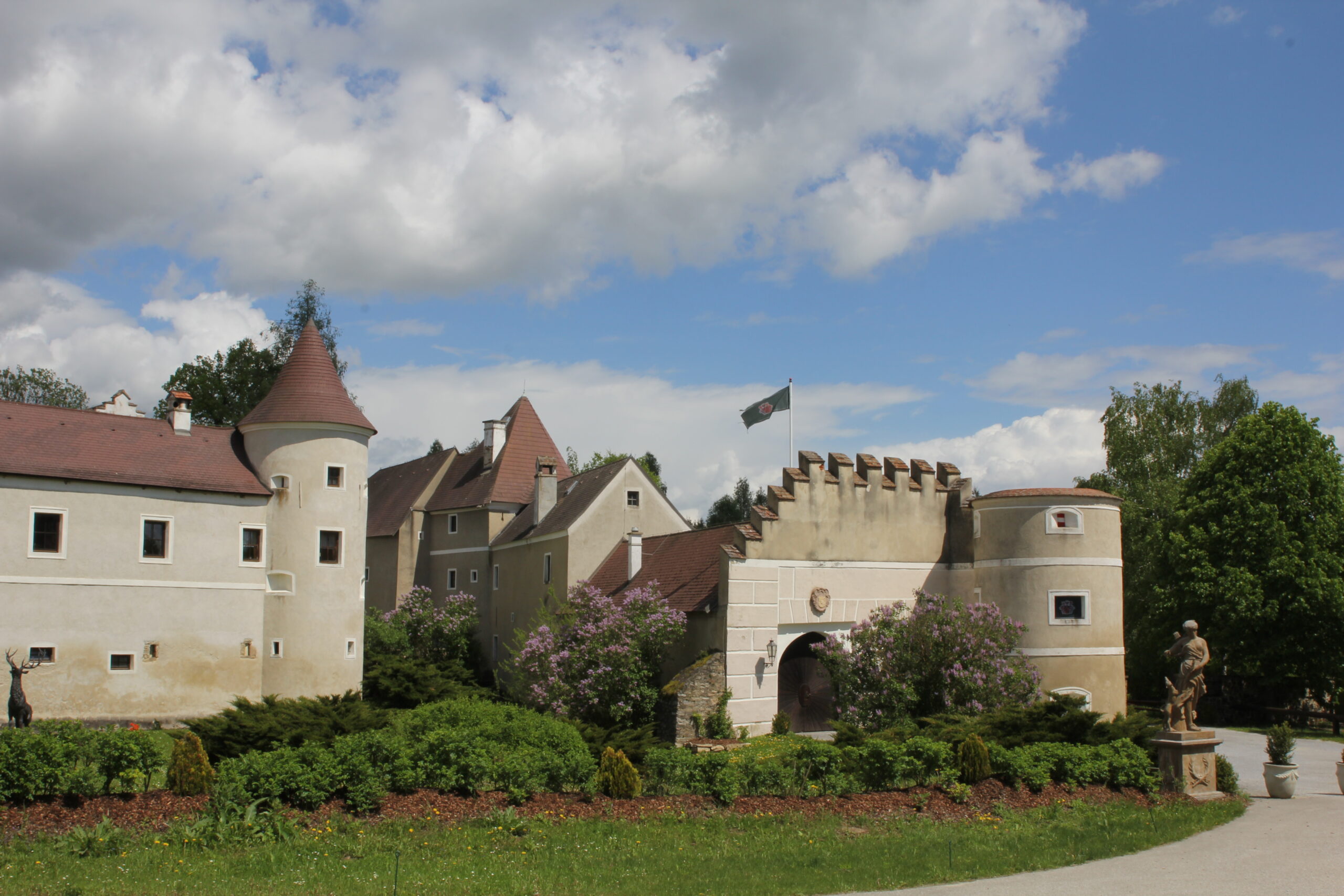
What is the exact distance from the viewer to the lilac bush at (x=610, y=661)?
2995 cm

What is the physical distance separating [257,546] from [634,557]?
1326cm

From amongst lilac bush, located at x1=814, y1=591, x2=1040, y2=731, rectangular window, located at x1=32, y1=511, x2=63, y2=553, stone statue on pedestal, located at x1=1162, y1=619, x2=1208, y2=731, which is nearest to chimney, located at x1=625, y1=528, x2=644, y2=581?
lilac bush, located at x1=814, y1=591, x2=1040, y2=731

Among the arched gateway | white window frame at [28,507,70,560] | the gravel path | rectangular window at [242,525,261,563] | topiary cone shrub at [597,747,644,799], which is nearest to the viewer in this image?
the gravel path

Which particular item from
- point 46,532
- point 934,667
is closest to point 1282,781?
point 934,667

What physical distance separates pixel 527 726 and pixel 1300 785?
1606cm

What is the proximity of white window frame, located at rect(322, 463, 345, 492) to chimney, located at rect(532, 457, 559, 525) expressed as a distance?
28.1 ft

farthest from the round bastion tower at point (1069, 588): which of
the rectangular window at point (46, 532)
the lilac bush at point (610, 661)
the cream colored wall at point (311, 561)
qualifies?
the rectangular window at point (46, 532)

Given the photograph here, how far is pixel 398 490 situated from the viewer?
5491 cm

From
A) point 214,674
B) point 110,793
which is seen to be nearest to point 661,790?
point 110,793

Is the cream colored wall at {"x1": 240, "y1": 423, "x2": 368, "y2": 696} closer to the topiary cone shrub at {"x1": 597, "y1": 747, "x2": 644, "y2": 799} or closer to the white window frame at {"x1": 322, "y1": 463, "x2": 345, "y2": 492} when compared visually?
the white window frame at {"x1": 322, "y1": 463, "x2": 345, "y2": 492}

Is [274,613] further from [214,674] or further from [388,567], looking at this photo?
[388,567]

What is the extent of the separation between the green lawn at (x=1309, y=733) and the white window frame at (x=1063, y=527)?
10083 millimetres

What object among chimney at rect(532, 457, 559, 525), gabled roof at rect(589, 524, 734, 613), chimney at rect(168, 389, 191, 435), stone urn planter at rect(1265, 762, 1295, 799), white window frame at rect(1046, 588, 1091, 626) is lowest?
stone urn planter at rect(1265, 762, 1295, 799)

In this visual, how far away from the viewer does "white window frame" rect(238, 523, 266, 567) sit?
3550 centimetres
